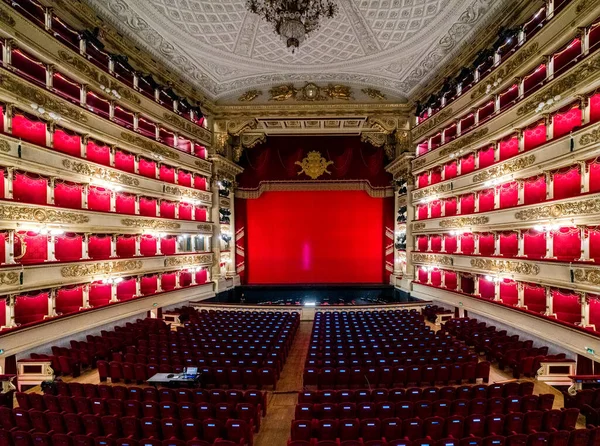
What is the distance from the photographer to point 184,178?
18453mm

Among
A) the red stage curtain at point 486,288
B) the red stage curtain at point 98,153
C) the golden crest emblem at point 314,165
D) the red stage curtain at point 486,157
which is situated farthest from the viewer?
the golden crest emblem at point 314,165

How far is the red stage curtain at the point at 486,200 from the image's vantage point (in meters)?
14.1

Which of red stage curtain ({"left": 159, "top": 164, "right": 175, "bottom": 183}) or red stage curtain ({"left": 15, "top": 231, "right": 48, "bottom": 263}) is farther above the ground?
red stage curtain ({"left": 159, "top": 164, "right": 175, "bottom": 183})

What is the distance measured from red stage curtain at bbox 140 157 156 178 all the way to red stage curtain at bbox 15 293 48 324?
6.77 meters

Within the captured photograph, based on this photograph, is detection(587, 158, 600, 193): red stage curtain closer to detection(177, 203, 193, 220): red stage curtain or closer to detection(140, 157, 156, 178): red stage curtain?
detection(140, 157, 156, 178): red stage curtain

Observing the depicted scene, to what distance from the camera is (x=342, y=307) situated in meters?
16.2

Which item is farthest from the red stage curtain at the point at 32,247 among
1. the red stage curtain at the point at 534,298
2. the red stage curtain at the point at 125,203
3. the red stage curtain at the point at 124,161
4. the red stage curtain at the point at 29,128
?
the red stage curtain at the point at 534,298

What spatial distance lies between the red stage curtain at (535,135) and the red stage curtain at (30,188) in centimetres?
1582

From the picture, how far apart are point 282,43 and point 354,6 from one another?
3632mm

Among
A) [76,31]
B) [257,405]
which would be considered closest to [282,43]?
[76,31]

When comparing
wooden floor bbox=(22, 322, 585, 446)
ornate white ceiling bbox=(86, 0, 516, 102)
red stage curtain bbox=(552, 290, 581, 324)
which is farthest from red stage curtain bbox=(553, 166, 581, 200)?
ornate white ceiling bbox=(86, 0, 516, 102)

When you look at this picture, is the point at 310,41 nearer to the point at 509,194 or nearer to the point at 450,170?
the point at 450,170

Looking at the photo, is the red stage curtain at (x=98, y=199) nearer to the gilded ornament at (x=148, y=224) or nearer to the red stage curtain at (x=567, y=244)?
the gilded ornament at (x=148, y=224)

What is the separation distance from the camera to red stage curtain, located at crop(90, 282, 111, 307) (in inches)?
512
